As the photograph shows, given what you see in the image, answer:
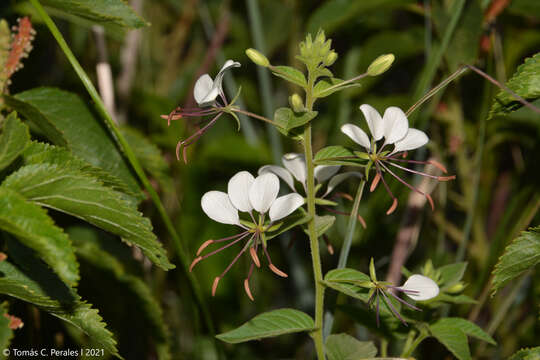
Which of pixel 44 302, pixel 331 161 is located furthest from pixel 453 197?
pixel 44 302

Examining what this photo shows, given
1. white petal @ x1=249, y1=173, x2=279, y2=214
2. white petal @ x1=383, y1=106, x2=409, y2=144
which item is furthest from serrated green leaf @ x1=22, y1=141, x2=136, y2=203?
white petal @ x1=383, y1=106, x2=409, y2=144

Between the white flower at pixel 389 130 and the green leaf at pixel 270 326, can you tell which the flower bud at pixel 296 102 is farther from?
the green leaf at pixel 270 326

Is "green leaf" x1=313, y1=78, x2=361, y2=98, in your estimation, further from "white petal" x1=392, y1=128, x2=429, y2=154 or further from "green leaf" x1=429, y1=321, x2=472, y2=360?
"green leaf" x1=429, y1=321, x2=472, y2=360

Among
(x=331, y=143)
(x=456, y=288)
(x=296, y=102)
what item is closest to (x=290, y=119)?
(x=296, y=102)

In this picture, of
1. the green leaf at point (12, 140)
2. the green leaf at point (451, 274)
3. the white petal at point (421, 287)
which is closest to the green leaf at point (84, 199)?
the green leaf at point (12, 140)

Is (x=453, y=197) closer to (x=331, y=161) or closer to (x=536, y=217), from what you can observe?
(x=536, y=217)

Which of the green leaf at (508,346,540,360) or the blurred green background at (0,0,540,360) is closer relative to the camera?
the green leaf at (508,346,540,360)

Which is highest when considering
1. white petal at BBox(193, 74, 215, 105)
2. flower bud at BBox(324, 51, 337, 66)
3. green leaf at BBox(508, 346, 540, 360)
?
white petal at BBox(193, 74, 215, 105)
